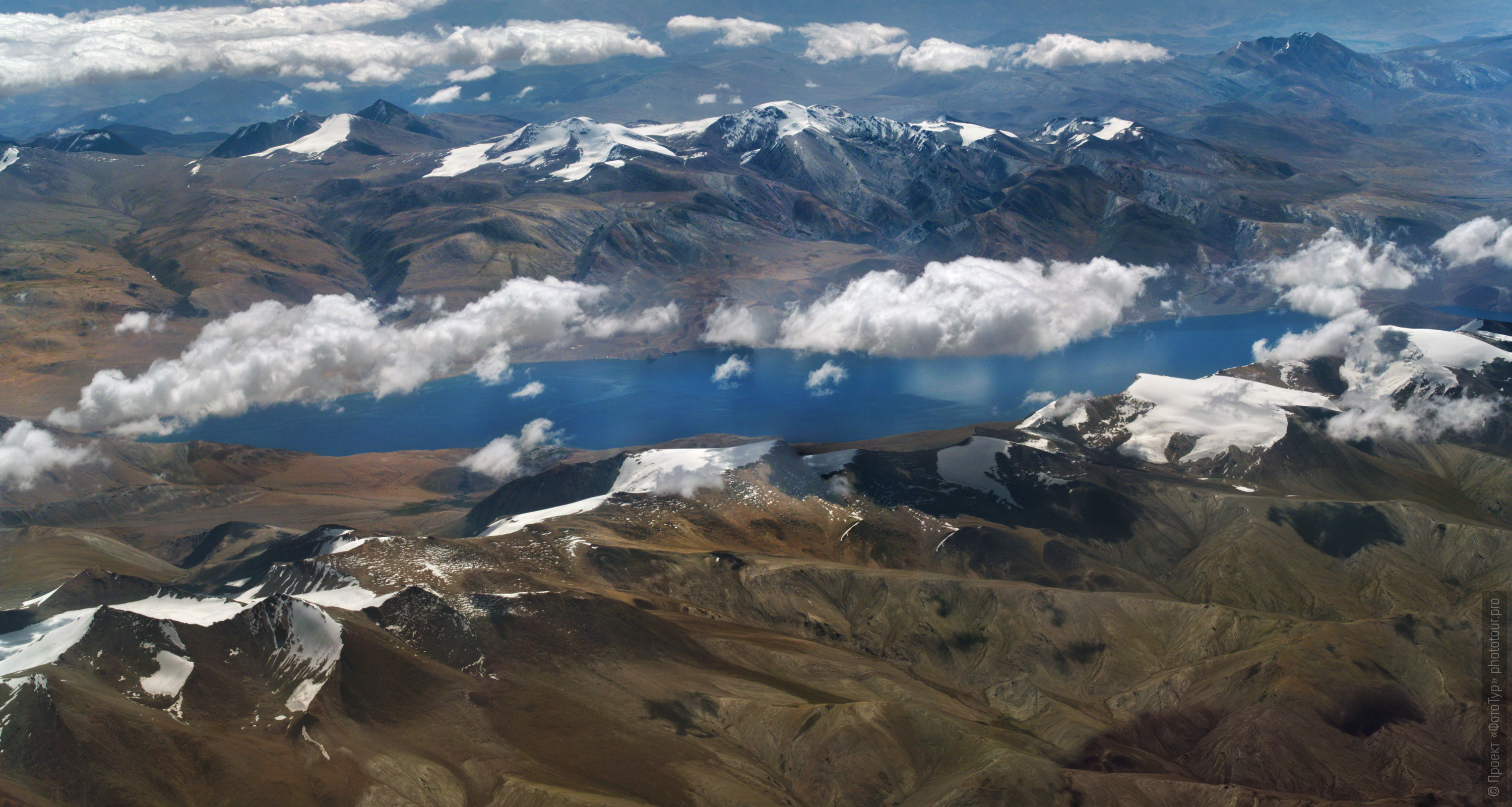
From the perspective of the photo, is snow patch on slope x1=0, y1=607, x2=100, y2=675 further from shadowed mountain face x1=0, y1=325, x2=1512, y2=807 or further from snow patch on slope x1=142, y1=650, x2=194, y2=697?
snow patch on slope x1=142, y1=650, x2=194, y2=697

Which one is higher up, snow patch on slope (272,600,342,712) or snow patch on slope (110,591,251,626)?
snow patch on slope (272,600,342,712)

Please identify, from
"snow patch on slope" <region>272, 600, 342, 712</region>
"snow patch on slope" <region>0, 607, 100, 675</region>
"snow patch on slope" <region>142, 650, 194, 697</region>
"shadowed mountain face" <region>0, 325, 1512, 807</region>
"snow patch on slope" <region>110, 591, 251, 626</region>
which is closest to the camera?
"shadowed mountain face" <region>0, 325, 1512, 807</region>

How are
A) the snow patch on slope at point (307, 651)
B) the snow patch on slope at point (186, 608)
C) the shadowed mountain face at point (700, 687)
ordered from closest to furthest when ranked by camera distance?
the shadowed mountain face at point (700, 687)
the snow patch on slope at point (307, 651)
the snow patch on slope at point (186, 608)

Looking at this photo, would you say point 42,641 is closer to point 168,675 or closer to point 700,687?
point 168,675

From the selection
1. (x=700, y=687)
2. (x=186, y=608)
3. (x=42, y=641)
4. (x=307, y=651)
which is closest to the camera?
(x=42, y=641)

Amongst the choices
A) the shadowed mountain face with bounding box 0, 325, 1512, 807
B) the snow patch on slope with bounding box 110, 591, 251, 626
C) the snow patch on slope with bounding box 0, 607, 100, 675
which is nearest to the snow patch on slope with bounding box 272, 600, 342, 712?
the shadowed mountain face with bounding box 0, 325, 1512, 807

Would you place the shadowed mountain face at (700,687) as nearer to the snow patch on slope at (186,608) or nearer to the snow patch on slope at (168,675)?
the snow patch on slope at (168,675)

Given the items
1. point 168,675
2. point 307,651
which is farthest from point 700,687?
point 168,675

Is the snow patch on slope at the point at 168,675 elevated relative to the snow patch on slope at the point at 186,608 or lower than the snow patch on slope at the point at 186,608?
elevated

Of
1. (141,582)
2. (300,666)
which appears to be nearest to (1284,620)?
(300,666)

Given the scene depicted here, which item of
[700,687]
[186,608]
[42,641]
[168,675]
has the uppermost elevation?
[42,641]

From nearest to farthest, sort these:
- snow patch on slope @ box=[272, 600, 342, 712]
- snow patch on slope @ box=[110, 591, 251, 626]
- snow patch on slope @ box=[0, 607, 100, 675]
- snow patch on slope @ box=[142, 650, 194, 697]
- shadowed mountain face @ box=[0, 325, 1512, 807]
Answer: shadowed mountain face @ box=[0, 325, 1512, 807], snow patch on slope @ box=[142, 650, 194, 697], snow patch on slope @ box=[0, 607, 100, 675], snow patch on slope @ box=[272, 600, 342, 712], snow patch on slope @ box=[110, 591, 251, 626]

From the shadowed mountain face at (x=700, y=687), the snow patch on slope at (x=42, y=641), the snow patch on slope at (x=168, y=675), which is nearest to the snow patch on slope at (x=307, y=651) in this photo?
the shadowed mountain face at (x=700, y=687)
